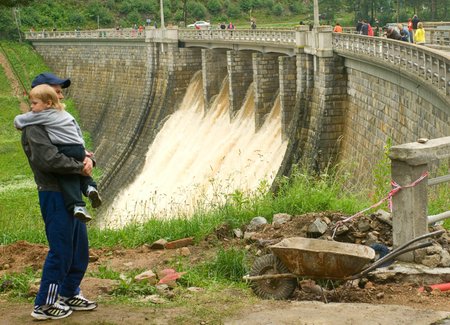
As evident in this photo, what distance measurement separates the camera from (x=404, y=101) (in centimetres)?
2102

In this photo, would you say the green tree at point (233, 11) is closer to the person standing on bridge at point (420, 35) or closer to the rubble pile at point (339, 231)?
the person standing on bridge at point (420, 35)

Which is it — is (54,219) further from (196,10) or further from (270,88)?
(196,10)

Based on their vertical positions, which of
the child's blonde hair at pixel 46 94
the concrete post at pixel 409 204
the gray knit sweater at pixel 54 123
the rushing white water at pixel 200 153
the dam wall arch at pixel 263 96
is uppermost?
the child's blonde hair at pixel 46 94

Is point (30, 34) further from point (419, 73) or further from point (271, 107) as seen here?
point (419, 73)

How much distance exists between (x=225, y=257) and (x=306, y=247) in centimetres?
120

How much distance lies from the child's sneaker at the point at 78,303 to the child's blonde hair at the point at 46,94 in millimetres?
1674

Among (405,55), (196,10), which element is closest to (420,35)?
(405,55)

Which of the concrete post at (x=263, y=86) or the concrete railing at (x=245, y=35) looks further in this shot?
the concrete post at (x=263, y=86)

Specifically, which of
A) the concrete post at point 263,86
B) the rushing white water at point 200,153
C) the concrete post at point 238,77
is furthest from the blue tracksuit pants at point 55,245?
the concrete post at point 238,77

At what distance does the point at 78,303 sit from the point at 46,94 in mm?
1845

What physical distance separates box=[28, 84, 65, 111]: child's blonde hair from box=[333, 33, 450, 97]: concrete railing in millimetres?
10844

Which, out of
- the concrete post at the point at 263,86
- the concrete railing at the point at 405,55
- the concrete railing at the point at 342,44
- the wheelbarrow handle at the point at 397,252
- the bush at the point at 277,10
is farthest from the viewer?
the bush at the point at 277,10

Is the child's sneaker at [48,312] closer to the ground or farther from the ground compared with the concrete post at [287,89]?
farther from the ground

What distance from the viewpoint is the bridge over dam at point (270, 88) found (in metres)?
20.8
